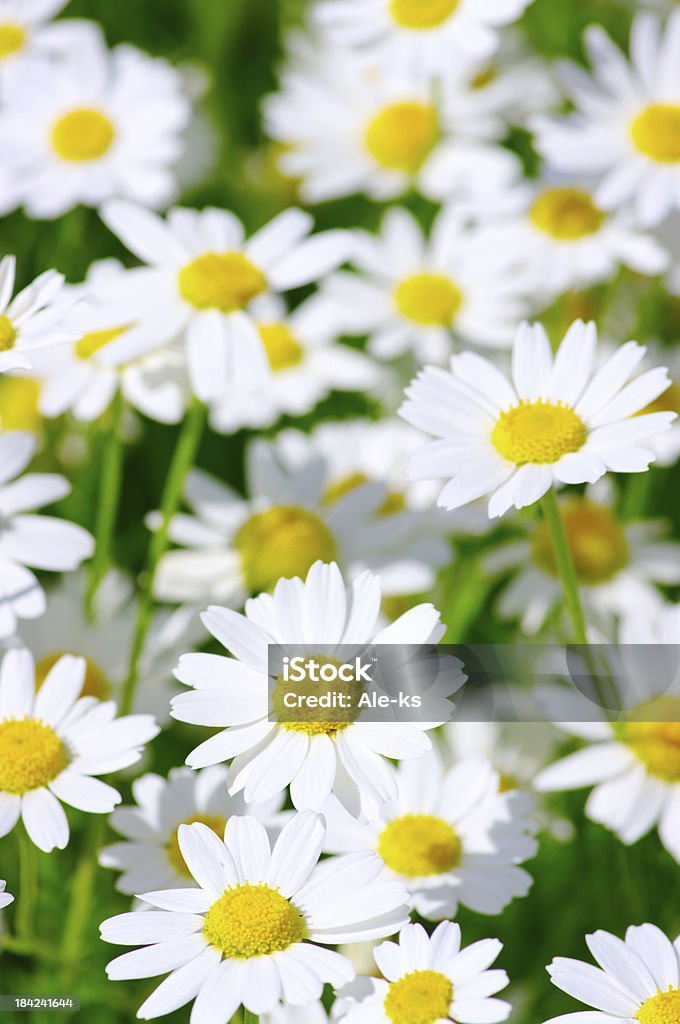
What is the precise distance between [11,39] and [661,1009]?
1038 millimetres

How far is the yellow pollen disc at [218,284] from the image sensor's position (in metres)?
0.88

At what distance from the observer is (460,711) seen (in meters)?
0.88

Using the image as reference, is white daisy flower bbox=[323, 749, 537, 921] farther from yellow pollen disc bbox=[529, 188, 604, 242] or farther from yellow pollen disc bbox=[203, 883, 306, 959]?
yellow pollen disc bbox=[529, 188, 604, 242]

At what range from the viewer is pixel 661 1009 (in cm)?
57

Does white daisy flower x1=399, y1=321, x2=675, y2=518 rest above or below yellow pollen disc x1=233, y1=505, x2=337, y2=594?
below

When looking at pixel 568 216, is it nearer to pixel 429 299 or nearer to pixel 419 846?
pixel 429 299

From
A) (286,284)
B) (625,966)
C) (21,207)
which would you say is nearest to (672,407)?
(286,284)

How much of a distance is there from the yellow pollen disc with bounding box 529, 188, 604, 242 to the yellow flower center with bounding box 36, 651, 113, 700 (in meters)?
0.57

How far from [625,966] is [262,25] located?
1556mm

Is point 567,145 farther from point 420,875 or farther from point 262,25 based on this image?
point 262,25

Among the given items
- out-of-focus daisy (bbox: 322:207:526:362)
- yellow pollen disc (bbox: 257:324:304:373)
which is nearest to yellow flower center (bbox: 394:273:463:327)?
out-of-focus daisy (bbox: 322:207:526:362)

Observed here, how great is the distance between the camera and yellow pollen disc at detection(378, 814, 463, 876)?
2.25 ft

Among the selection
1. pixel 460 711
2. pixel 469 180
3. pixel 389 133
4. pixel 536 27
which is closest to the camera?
pixel 460 711

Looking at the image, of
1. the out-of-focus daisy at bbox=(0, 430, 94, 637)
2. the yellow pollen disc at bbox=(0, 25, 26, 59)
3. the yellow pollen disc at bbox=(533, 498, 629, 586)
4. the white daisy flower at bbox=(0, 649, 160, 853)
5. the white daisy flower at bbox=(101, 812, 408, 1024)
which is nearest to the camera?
the white daisy flower at bbox=(101, 812, 408, 1024)
